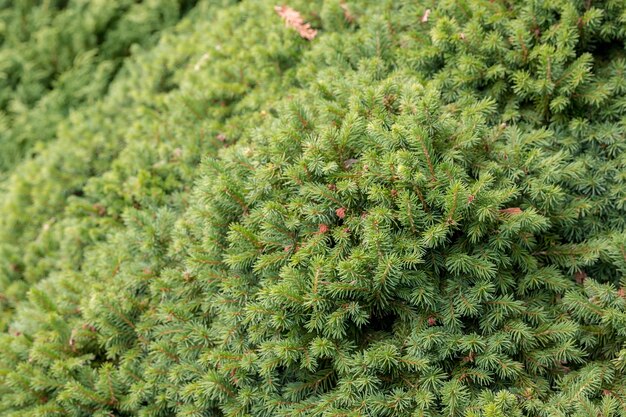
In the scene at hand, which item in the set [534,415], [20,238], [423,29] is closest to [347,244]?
[534,415]

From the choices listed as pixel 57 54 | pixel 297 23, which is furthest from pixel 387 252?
pixel 57 54

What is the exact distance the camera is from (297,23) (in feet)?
11.1

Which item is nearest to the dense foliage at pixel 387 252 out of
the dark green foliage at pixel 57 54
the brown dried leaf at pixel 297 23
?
the brown dried leaf at pixel 297 23

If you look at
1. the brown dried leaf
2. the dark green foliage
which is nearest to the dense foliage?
the brown dried leaf

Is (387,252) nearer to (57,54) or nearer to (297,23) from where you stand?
(297,23)

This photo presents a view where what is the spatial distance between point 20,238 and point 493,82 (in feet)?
10.8

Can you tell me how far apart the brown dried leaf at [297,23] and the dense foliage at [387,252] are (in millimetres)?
265

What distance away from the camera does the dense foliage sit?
6.82 ft

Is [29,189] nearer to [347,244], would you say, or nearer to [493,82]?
[347,244]

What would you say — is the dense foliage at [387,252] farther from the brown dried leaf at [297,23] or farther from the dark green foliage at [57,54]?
the dark green foliage at [57,54]

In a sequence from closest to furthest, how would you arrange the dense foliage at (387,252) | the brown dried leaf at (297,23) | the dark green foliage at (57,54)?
1. the dense foliage at (387,252)
2. the brown dried leaf at (297,23)
3. the dark green foliage at (57,54)

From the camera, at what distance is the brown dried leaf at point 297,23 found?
3.33 m

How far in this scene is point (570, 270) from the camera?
90.0 inches

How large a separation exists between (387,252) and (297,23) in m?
1.91
